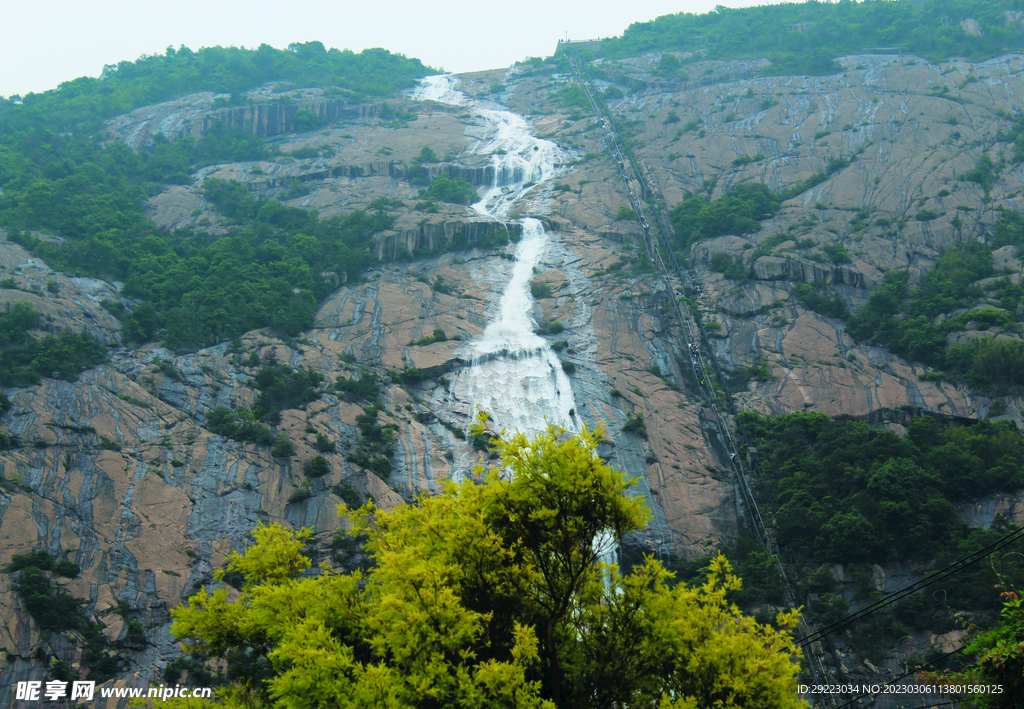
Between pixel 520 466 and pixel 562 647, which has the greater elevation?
pixel 520 466

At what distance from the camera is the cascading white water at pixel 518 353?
3869 centimetres

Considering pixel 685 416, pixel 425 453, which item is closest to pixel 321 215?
pixel 425 453

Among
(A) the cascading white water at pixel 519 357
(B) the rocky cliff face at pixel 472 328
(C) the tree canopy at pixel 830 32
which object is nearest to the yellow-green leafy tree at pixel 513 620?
(A) the cascading white water at pixel 519 357

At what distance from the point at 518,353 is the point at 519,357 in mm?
381

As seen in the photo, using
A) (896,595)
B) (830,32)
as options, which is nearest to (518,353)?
(896,595)

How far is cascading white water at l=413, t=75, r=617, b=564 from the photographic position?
38.4 metres

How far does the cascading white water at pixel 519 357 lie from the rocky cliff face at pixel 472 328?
108 cm

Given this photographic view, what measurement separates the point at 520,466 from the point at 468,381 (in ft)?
86.2

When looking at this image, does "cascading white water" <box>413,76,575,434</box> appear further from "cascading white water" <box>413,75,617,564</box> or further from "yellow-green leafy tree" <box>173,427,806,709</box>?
"yellow-green leafy tree" <box>173,427,806,709</box>

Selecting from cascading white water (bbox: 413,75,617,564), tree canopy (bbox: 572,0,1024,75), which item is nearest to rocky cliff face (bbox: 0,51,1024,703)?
cascading white water (bbox: 413,75,617,564)

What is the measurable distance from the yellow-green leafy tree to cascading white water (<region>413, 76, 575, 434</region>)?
931 centimetres

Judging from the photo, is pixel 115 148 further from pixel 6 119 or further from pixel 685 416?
pixel 685 416

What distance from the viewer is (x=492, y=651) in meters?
14.4

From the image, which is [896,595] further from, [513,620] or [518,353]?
[518,353]
